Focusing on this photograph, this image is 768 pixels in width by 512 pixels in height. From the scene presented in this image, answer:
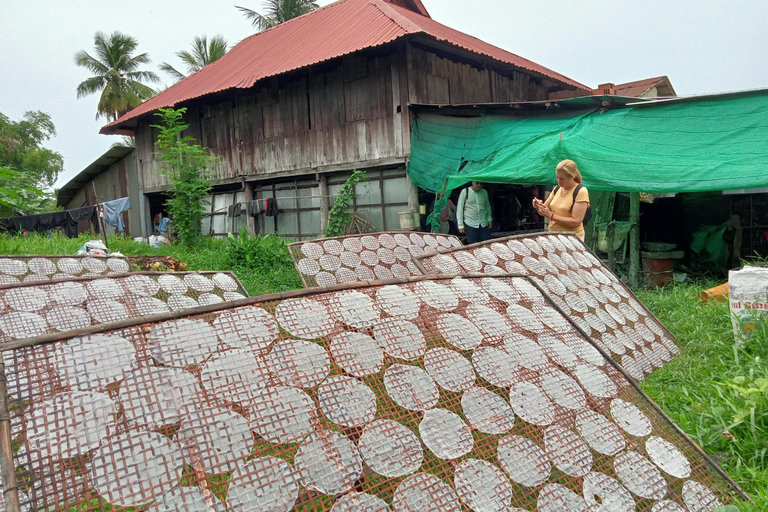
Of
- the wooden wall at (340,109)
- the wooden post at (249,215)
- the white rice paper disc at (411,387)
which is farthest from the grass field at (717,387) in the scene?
the wooden post at (249,215)

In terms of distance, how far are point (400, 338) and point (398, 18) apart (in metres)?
9.31

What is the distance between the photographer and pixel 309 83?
10.5m

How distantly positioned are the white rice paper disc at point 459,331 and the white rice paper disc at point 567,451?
36cm

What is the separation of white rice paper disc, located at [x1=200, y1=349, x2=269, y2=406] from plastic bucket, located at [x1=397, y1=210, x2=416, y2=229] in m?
7.71

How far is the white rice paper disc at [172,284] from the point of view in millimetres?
2914

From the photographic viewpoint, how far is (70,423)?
0.99 metres

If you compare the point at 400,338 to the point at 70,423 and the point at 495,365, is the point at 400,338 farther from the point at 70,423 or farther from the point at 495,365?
the point at 70,423

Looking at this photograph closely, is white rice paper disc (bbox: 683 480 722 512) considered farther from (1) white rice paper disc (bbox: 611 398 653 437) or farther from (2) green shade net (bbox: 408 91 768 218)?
(2) green shade net (bbox: 408 91 768 218)

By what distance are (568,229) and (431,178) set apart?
4461 millimetres

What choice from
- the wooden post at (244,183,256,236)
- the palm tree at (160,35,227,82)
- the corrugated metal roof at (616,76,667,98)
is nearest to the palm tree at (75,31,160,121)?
the palm tree at (160,35,227,82)

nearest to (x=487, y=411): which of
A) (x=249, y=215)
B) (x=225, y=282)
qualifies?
(x=225, y=282)

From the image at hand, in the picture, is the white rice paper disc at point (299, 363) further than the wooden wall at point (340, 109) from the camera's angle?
No

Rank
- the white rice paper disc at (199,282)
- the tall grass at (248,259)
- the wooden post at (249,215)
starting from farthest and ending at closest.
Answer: the wooden post at (249,215) < the tall grass at (248,259) < the white rice paper disc at (199,282)

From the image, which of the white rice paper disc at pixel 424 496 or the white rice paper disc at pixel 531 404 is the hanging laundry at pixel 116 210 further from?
the white rice paper disc at pixel 424 496
